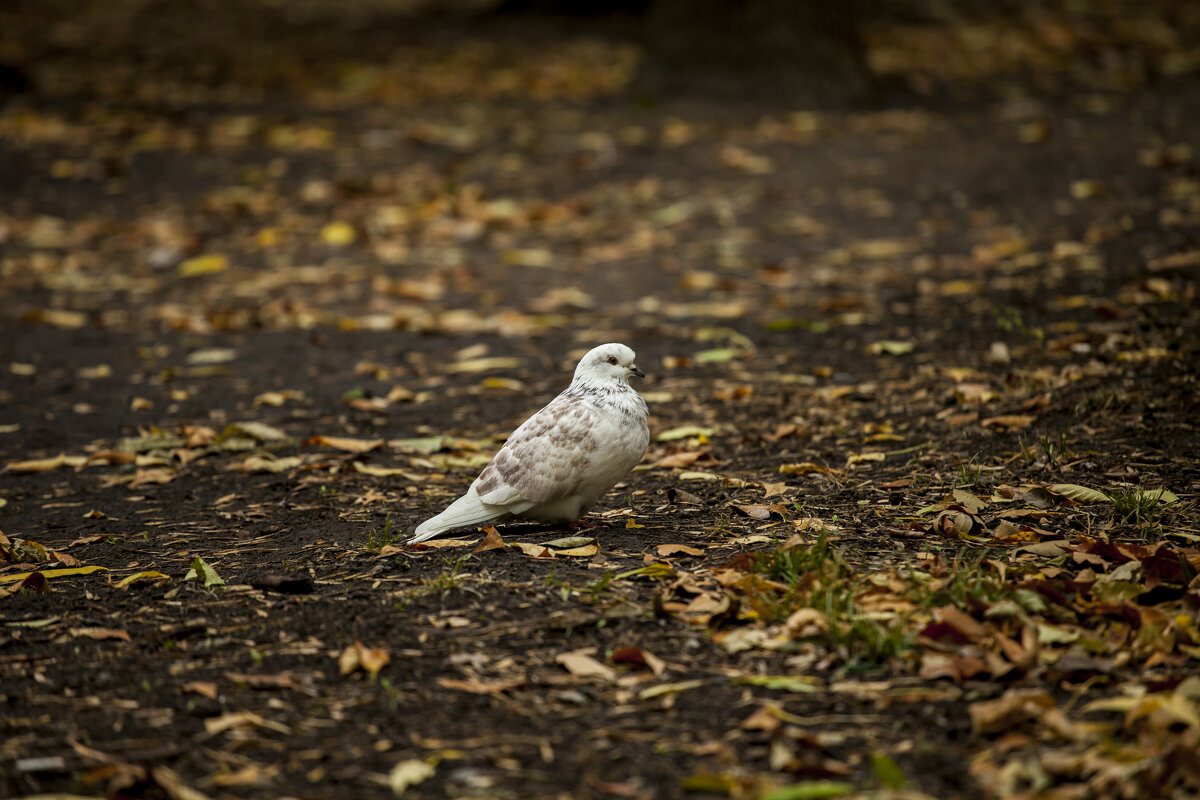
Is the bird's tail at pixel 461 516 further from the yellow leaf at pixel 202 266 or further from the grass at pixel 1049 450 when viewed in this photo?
the yellow leaf at pixel 202 266

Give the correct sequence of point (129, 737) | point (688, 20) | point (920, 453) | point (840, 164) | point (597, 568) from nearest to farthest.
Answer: point (129, 737)
point (597, 568)
point (920, 453)
point (840, 164)
point (688, 20)

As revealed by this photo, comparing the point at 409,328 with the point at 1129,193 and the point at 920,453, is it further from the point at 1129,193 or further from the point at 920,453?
the point at 1129,193

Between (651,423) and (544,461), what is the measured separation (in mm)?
1953

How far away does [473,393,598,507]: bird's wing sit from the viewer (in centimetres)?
392

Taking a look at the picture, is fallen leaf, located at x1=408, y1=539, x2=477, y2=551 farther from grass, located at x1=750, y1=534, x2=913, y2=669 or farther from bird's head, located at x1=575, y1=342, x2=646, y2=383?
grass, located at x1=750, y1=534, x2=913, y2=669

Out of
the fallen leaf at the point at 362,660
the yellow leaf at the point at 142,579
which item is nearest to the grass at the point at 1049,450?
the fallen leaf at the point at 362,660

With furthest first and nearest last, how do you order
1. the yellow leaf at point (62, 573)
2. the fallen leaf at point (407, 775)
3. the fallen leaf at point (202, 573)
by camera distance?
the yellow leaf at point (62, 573) → the fallen leaf at point (202, 573) → the fallen leaf at point (407, 775)

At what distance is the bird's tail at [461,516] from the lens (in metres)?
3.97

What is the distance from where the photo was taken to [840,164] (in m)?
10.0

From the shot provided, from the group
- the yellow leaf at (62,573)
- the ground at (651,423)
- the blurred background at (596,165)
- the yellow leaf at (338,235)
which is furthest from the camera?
the yellow leaf at (338,235)

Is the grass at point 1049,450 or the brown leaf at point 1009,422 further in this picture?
the brown leaf at point 1009,422

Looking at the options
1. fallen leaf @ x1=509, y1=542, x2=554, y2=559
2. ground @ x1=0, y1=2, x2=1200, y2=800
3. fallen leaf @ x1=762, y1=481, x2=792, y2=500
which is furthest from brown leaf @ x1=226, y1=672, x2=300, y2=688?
fallen leaf @ x1=762, y1=481, x2=792, y2=500

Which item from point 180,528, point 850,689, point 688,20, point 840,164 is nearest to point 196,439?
point 180,528

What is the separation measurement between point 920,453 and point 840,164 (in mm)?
5690
